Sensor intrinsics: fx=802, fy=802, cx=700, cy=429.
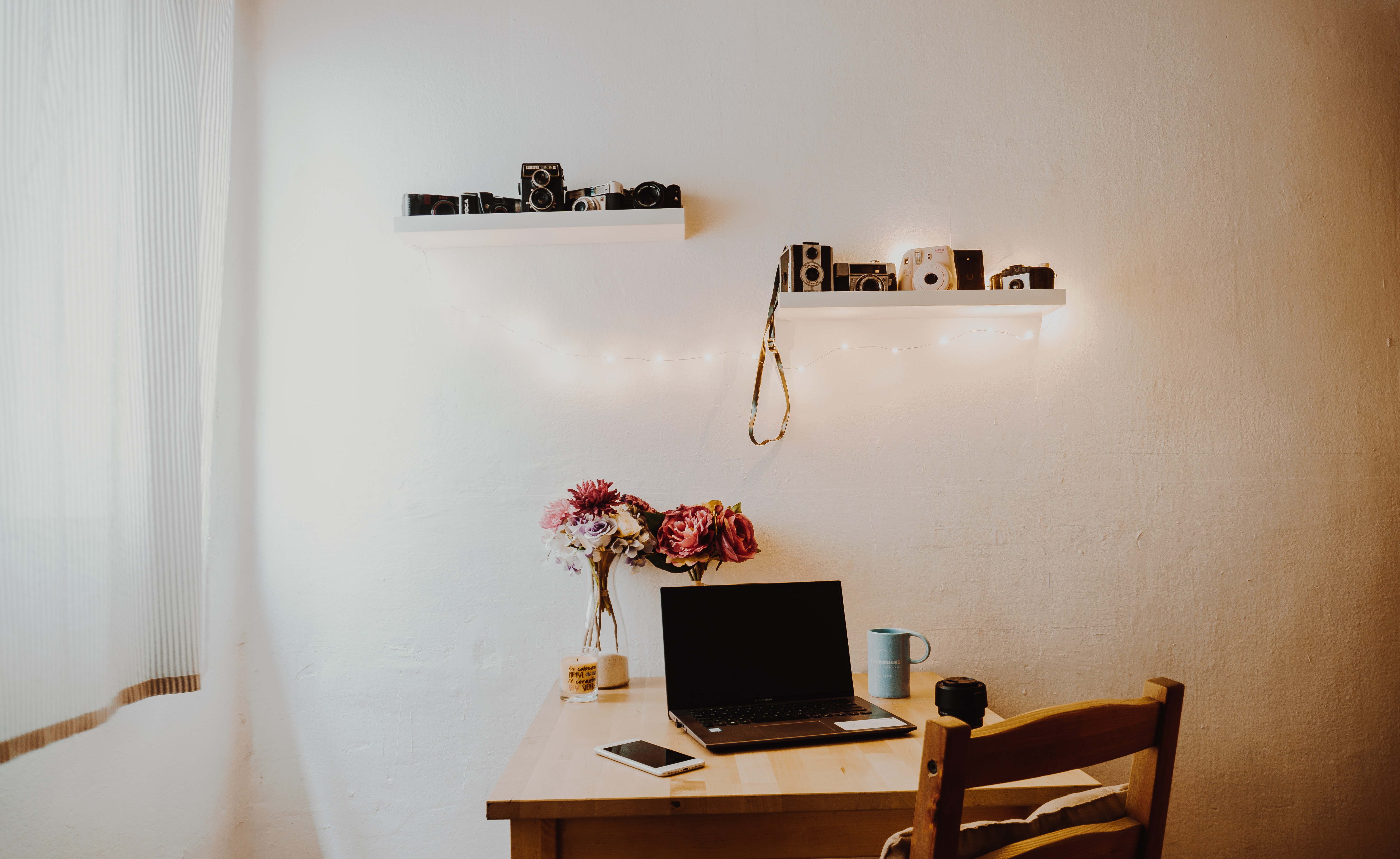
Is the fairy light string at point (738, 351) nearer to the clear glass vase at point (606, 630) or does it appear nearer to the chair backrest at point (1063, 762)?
the clear glass vase at point (606, 630)

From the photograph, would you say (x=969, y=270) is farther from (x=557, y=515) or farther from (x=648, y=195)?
(x=557, y=515)

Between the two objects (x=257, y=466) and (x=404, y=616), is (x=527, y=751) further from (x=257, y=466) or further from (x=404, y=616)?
(x=257, y=466)

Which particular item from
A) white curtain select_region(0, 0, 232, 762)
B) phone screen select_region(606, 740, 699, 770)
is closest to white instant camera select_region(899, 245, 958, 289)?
phone screen select_region(606, 740, 699, 770)

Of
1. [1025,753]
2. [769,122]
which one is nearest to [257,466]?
[769,122]

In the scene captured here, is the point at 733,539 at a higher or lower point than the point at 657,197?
lower

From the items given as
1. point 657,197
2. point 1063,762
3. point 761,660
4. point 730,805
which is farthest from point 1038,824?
point 657,197

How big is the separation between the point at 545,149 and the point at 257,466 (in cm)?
98

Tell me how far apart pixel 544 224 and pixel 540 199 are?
58 millimetres

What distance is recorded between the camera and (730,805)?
3.49ft

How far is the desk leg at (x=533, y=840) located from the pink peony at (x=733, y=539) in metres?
0.66

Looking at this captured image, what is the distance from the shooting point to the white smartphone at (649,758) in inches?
45.1

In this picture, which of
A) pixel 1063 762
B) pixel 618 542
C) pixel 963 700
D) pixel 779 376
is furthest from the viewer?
pixel 779 376

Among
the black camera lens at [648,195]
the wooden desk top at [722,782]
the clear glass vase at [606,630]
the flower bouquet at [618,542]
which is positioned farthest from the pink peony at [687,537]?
the black camera lens at [648,195]

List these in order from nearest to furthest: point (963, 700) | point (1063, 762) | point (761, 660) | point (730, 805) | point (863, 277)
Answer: point (1063, 762) → point (730, 805) → point (963, 700) → point (761, 660) → point (863, 277)
